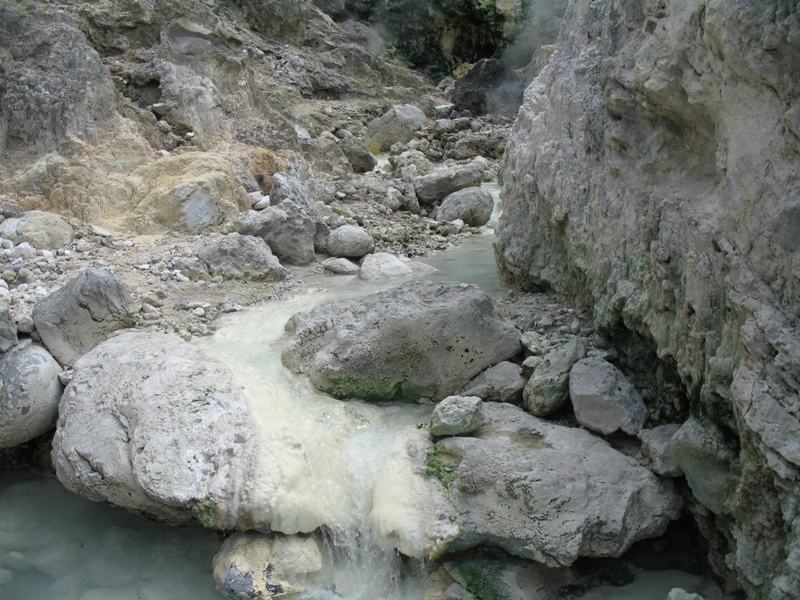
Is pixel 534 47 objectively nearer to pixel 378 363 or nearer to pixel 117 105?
pixel 117 105

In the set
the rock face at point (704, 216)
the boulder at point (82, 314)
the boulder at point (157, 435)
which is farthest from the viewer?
the boulder at point (82, 314)

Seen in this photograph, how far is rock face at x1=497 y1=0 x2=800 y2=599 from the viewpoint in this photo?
2.60 meters

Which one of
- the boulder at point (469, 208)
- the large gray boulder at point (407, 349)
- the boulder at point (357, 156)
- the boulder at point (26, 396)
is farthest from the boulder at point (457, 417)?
the boulder at point (357, 156)

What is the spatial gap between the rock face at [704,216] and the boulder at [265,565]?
78.4 inches

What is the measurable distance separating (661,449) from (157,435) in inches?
105

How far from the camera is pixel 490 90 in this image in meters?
18.3

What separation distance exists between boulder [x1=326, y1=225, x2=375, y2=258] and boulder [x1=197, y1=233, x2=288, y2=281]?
2.84ft

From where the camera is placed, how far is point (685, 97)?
336cm

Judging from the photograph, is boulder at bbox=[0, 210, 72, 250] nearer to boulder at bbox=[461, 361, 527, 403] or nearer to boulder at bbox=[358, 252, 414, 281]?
boulder at bbox=[358, 252, 414, 281]

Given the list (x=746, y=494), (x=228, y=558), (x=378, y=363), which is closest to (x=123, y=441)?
(x=228, y=558)

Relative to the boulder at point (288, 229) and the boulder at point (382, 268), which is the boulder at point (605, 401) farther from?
the boulder at point (288, 229)

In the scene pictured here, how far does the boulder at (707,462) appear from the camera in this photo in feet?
10.0

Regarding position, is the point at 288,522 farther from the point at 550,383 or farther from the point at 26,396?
the point at 26,396

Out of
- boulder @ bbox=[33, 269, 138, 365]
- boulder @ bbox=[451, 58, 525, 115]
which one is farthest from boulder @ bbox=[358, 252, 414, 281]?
boulder @ bbox=[451, 58, 525, 115]
